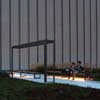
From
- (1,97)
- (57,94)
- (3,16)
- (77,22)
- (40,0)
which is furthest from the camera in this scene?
(77,22)

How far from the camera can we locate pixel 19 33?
83.4 feet


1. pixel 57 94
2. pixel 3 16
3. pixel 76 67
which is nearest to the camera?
pixel 57 94

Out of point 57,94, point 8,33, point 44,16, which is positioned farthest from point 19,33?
point 57,94

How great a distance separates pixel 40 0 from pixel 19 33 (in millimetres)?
3421

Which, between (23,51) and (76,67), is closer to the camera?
(76,67)

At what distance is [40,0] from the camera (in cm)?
2659

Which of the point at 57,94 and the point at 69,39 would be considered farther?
the point at 69,39

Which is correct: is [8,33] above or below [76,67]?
above

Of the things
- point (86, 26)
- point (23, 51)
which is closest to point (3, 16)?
point (23, 51)

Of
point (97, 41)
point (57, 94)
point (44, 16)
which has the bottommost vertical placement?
point (57, 94)

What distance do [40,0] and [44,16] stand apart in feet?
4.43

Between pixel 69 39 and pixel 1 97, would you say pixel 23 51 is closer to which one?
pixel 69 39

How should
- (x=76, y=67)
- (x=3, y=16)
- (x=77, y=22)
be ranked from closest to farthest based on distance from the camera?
(x=76, y=67), (x=3, y=16), (x=77, y=22)

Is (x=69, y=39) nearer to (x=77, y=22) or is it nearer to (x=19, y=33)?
(x=77, y=22)
